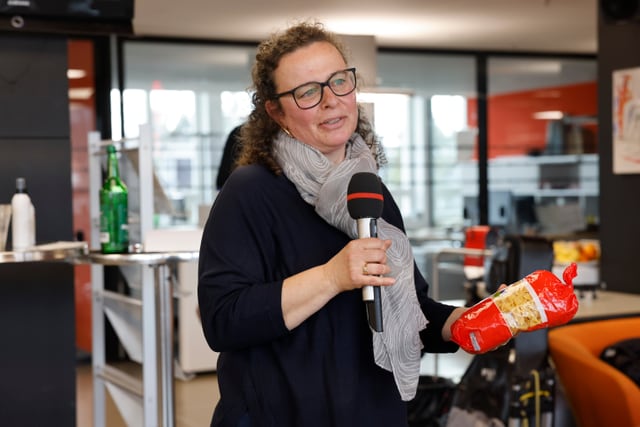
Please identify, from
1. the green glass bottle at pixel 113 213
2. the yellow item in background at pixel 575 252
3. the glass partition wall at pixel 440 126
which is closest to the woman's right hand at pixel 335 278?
the green glass bottle at pixel 113 213

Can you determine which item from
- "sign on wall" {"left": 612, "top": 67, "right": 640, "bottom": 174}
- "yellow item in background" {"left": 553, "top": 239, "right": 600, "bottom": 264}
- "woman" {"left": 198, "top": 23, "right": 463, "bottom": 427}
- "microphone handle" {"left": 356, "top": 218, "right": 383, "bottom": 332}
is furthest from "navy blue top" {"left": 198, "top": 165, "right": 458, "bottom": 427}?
"sign on wall" {"left": 612, "top": 67, "right": 640, "bottom": 174}

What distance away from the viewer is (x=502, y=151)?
9273 millimetres

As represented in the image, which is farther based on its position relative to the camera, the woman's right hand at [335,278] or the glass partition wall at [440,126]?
the glass partition wall at [440,126]

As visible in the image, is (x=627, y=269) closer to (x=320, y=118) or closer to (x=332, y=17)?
(x=332, y=17)

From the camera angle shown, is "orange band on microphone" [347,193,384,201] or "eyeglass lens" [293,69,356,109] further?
"eyeglass lens" [293,69,356,109]

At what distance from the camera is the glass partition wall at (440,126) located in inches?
320

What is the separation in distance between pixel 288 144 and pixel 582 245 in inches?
161

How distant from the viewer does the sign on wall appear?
5.05 m

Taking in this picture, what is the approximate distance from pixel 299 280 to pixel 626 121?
411 cm

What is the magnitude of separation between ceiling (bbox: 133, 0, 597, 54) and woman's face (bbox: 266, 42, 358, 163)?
5129 mm

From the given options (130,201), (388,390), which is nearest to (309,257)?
(388,390)

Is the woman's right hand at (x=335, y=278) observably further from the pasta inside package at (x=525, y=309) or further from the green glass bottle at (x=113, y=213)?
the green glass bottle at (x=113, y=213)

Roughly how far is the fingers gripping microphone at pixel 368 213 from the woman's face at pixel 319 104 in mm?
148

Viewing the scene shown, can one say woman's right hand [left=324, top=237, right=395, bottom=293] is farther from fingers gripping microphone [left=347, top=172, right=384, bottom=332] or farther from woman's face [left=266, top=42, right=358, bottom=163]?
woman's face [left=266, top=42, right=358, bottom=163]
